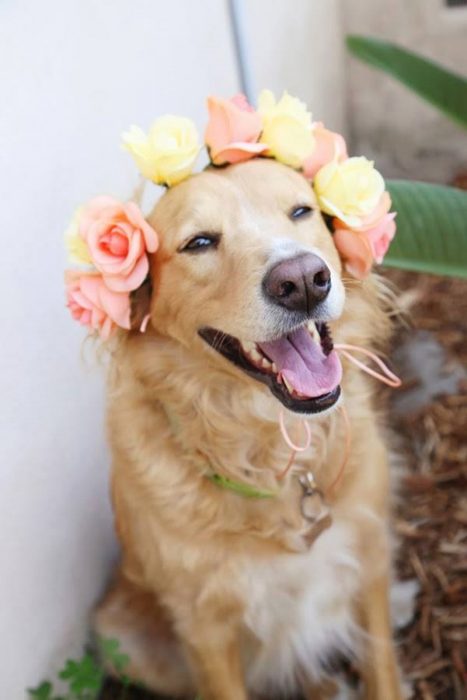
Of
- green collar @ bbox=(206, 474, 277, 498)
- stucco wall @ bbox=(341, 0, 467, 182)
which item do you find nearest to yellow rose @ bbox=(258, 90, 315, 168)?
green collar @ bbox=(206, 474, 277, 498)

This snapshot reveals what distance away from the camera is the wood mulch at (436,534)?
7.84 ft

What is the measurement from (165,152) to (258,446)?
0.68 metres

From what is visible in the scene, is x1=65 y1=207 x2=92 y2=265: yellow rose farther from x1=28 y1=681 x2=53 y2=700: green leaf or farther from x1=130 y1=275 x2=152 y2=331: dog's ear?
x1=28 y1=681 x2=53 y2=700: green leaf

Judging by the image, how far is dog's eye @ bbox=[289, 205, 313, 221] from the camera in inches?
71.3

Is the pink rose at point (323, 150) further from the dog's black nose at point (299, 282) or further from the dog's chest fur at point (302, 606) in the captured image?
the dog's chest fur at point (302, 606)

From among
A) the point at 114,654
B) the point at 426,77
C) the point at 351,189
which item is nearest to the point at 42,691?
the point at 114,654

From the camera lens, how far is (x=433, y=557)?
265 cm

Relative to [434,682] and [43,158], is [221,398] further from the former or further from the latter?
[434,682]

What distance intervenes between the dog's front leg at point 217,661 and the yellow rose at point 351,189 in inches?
38.1

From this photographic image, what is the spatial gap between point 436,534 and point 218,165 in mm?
1397

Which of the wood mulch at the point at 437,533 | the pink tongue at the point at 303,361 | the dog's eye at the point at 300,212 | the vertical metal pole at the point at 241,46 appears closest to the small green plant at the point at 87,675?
the wood mulch at the point at 437,533

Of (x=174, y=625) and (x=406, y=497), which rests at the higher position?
(x=174, y=625)

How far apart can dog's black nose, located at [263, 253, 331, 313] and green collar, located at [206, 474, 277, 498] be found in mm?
531

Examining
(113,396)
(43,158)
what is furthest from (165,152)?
(113,396)
